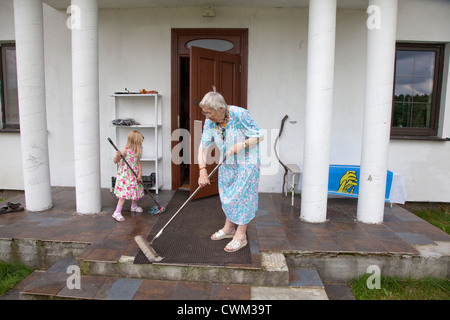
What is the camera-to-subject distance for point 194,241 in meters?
3.16

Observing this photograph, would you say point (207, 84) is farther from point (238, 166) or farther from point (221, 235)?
point (221, 235)

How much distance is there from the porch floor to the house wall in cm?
121

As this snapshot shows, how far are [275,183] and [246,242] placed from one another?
7.42ft

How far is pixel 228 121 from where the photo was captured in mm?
2857

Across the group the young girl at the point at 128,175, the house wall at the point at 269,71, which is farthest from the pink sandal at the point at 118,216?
the house wall at the point at 269,71

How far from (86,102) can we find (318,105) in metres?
2.83

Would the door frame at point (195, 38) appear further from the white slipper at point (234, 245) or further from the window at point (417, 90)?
the white slipper at point (234, 245)

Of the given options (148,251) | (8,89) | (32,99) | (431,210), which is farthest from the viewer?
(8,89)

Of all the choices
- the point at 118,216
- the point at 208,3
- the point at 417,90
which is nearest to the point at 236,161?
the point at 118,216

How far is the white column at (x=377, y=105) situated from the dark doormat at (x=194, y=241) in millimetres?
1762

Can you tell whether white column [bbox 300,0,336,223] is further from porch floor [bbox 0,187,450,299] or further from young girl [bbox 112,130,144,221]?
young girl [bbox 112,130,144,221]

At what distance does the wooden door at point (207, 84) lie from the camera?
4578 millimetres

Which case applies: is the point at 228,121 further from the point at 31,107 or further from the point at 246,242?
the point at 31,107

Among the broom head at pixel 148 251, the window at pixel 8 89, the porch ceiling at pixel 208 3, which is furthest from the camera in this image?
the window at pixel 8 89
